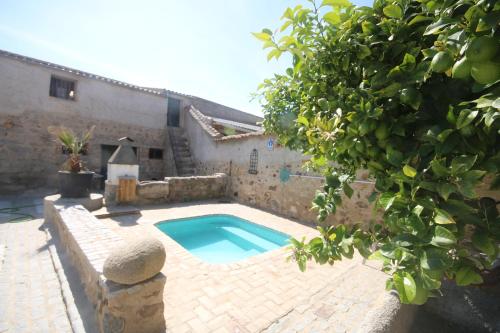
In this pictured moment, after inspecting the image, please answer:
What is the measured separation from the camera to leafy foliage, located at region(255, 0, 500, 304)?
70 cm

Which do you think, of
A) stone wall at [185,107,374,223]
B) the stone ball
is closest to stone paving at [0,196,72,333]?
the stone ball

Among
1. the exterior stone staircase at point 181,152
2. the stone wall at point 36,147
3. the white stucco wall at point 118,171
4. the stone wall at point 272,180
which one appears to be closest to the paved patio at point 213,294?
the stone wall at point 272,180

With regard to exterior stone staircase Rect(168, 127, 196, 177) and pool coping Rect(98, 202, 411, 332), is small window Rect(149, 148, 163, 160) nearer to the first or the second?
exterior stone staircase Rect(168, 127, 196, 177)

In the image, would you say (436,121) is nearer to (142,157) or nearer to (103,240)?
(103,240)

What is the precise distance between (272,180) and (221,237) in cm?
321

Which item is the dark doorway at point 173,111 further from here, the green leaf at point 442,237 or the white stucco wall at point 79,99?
the green leaf at point 442,237

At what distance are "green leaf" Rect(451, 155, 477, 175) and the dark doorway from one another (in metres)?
17.4

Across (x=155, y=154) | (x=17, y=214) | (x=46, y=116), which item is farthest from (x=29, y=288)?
(x=155, y=154)

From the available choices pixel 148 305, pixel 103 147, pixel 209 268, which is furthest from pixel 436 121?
pixel 103 147

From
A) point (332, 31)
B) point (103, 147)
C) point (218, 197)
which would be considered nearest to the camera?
point (332, 31)

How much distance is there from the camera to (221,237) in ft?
25.2

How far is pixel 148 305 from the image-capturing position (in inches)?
102

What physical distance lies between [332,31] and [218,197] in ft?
35.4

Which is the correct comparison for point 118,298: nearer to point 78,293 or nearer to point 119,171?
point 78,293
